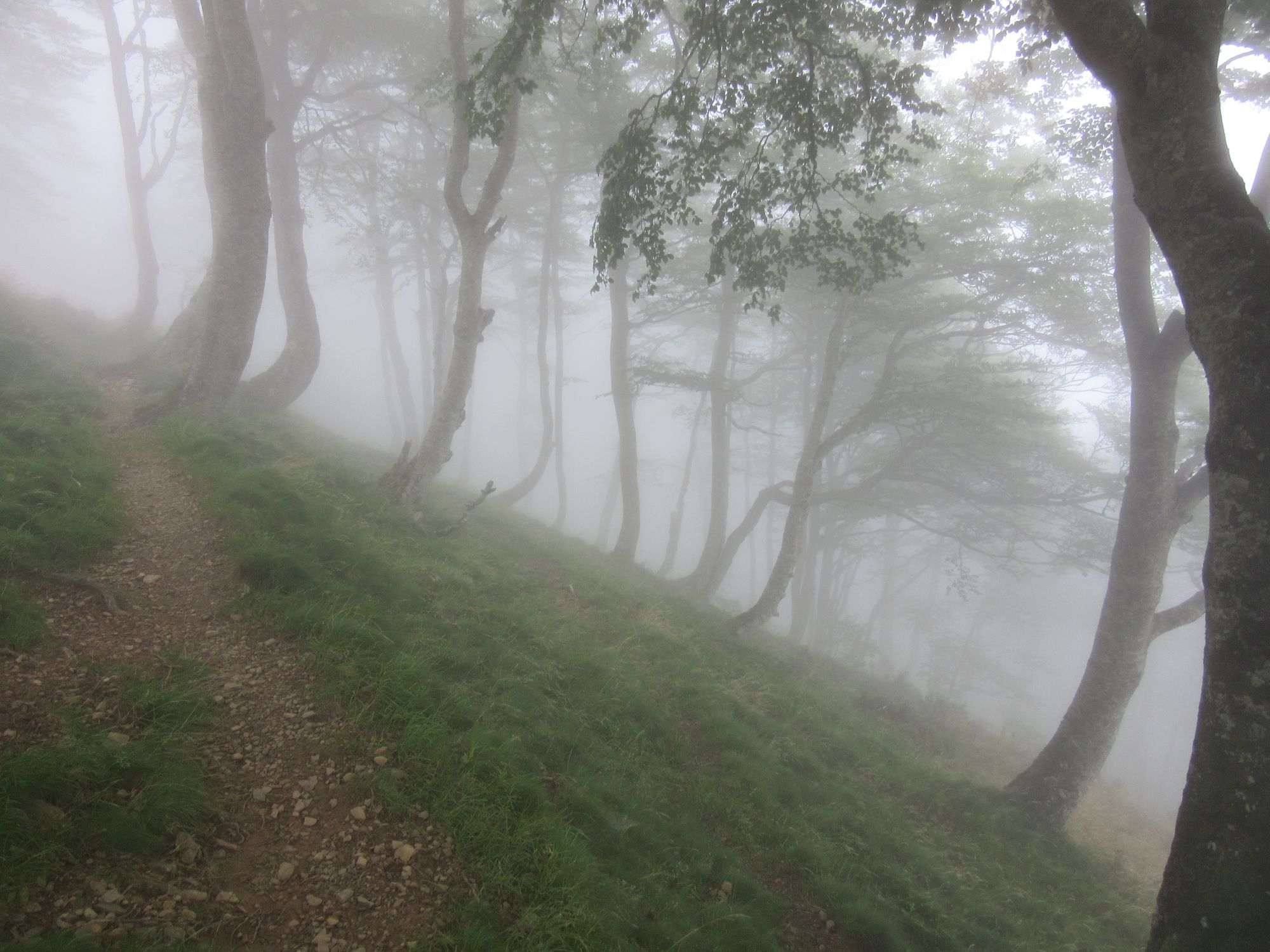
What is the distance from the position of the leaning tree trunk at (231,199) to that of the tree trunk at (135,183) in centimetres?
1191

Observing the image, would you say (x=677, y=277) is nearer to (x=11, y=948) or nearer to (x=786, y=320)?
(x=786, y=320)

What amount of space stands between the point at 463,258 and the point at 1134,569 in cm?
1095

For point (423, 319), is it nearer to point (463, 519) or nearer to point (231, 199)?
point (231, 199)

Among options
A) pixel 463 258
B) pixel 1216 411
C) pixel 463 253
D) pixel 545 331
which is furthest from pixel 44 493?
pixel 545 331

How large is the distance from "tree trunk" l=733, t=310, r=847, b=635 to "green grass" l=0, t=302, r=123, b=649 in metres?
9.50

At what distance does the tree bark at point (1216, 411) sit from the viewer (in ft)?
10.6

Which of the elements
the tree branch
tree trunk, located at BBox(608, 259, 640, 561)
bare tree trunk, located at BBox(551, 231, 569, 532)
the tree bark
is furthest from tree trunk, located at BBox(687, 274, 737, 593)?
the tree bark

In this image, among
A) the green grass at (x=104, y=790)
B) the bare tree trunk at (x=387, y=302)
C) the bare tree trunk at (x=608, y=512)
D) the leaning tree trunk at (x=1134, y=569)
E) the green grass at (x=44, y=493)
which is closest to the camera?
the green grass at (x=104, y=790)

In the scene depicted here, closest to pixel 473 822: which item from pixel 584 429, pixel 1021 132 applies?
pixel 1021 132

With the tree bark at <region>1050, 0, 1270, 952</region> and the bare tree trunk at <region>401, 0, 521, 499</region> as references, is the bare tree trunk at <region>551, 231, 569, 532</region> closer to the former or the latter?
the bare tree trunk at <region>401, 0, 521, 499</region>

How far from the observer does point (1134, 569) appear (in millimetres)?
8727

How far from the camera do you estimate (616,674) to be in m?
6.80

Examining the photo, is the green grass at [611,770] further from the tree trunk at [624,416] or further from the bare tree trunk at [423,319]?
the bare tree trunk at [423,319]

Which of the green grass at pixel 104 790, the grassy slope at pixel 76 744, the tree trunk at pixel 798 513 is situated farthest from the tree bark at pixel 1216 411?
the tree trunk at pixel 798 513
